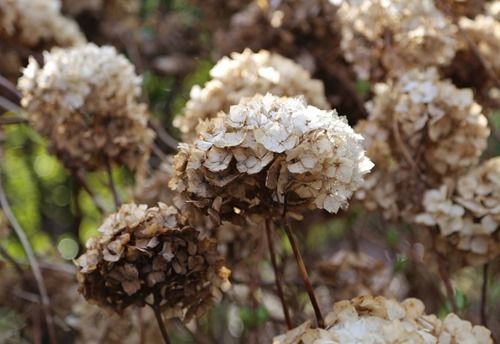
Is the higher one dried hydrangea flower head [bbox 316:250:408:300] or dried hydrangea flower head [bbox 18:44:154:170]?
dried hydrangea flower head [bbox 18:44:154:170]

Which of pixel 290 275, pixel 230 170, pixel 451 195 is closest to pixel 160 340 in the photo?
pixel 290 275

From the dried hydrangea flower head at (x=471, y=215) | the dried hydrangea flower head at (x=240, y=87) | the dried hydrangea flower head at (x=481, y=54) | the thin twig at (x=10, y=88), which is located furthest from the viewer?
the thin twig at (x=10, y=88)

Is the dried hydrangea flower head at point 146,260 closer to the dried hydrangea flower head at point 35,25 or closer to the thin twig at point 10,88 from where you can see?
the thin twig at point 10,88

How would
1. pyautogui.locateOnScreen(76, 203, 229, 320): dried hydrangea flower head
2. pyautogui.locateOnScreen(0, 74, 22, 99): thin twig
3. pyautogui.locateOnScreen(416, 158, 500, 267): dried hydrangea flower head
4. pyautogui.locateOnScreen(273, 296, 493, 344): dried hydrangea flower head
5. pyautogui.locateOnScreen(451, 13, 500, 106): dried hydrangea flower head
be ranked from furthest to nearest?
pyautogui.locateOnScreen(0, 74, 22, 99): thin twig, pyautogui.locateOnScreen(451, 13, 500, 106): dried hydrangea flower head, pyautogui.locateOnScreen(416, 158, 500, 267): dried hydrangea flower head, pyautogui.locateOnScreen(76, 203, 229, 320): dried hydrangea flower head, pyautogui.locateOnScreen(273, 296, 493, 344): dried hydrangea flower head

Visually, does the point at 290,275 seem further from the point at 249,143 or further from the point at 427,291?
the point at 249,143

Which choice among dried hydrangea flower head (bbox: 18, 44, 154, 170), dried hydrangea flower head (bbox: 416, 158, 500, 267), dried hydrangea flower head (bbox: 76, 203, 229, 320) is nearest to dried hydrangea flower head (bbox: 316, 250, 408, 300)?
dried hydrangea flower head (bbox: 416, 158, 500, 267)

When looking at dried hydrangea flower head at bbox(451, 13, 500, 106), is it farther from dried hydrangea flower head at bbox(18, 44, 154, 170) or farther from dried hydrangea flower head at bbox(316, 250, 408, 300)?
dried hydrangea flower head at bbox(18, 44, 154, 170)

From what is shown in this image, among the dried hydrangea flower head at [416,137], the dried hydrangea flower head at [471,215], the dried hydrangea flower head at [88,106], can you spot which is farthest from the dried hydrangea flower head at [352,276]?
the dried hydrangea flower head at [88,106]
